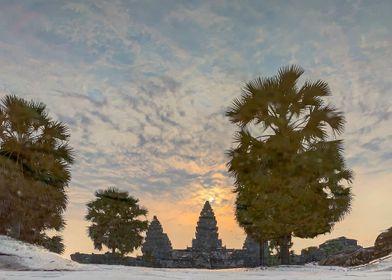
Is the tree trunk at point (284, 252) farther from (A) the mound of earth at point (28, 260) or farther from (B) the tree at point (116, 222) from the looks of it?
(B) the tree at point (116, 222)

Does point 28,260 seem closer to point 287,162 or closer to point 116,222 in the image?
point 287,162

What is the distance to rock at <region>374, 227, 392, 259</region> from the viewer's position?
20094mm

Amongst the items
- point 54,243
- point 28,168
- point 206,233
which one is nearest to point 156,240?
point 206,233

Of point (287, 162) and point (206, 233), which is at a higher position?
point (206, 233)

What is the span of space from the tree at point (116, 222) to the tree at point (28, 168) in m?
22.6

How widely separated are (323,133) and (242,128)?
2.75 metres

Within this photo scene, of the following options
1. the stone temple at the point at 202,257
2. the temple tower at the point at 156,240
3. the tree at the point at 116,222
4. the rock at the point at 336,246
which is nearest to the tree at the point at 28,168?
the tree at the point at 116,222

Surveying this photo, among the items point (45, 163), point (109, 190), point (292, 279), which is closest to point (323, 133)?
point (292, 279)

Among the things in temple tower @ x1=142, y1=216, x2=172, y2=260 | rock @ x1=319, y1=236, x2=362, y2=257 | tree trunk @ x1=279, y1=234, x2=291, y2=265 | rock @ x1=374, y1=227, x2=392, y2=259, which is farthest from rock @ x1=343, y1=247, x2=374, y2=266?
temple tower @ x1=142, y1=216, x2=172, y2=260

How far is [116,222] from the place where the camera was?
4562cm

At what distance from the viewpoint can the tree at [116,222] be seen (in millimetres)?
45688

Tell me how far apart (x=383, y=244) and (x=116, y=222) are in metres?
29.4

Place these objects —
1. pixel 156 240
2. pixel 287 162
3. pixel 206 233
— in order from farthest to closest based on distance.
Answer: pixel 206 233
pixel 156 240
pixel 287 162

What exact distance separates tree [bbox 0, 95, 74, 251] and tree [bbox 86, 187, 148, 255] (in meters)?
22.6
